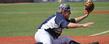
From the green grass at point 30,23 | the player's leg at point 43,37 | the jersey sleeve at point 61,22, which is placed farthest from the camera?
the green grass at point 30,23

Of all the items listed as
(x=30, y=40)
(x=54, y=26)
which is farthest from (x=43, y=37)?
(x=30, y=40)

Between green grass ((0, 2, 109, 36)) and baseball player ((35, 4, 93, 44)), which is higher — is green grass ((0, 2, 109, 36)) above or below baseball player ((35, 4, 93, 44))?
below

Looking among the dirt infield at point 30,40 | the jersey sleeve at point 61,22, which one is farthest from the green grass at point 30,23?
the jersey sleeve at point 61,22

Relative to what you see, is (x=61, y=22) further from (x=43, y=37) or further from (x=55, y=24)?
(x=43, y=37)

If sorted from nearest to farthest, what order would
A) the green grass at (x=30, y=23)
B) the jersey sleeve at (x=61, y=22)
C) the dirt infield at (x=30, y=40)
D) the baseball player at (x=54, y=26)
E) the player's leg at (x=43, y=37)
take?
the jersey sleeve at (x=61, y=22), the baseball player at (x=54, y=26), the player's leg at (x=43, y=37), the dirt infield at (x=30, y=40), the green grass at (x=30, y=23)

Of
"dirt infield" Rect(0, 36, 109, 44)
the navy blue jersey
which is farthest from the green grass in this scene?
the navy blue jersey

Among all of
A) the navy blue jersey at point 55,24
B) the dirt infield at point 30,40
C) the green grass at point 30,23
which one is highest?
the navy blue jersey at point 55,24

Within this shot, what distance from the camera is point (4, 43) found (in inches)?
456

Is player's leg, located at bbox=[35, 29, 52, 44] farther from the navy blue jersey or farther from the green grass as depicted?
the green grass

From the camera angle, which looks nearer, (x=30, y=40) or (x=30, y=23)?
(x=30, y=40)

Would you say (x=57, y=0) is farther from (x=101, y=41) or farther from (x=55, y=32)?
(x=55, y=32)

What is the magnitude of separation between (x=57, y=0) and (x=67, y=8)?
47.4 meters

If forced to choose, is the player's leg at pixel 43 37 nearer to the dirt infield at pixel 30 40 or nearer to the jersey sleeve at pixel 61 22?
the jersey sleeve at pixel 61 22

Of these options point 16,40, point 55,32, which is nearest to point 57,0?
point 16,40
